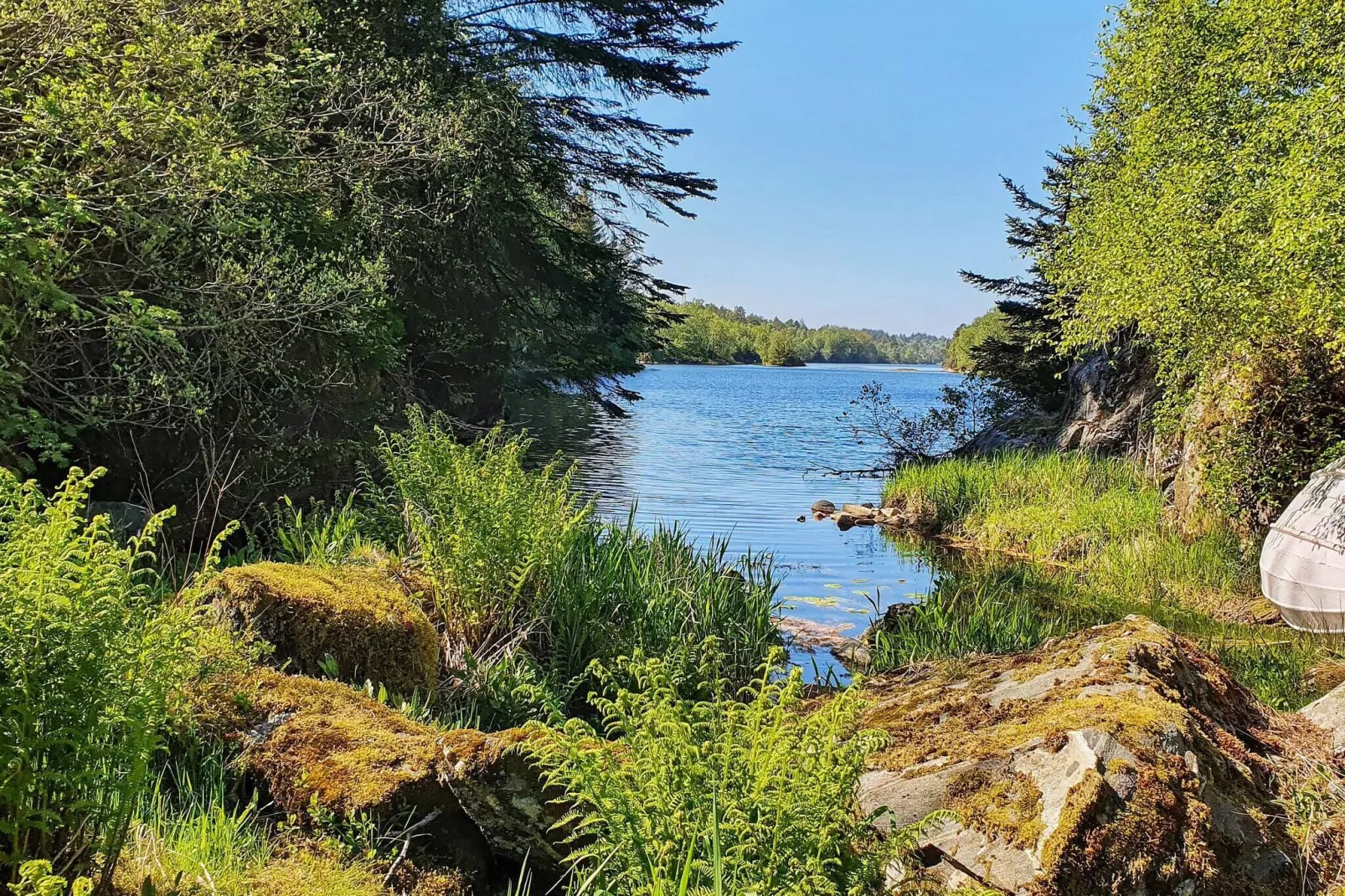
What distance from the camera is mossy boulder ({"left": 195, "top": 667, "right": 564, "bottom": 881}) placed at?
2.55m

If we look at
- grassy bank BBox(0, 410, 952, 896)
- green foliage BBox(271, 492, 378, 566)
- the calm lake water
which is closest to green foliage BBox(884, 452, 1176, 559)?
the calm lake water

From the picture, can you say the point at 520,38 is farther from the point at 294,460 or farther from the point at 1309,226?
the point at 1309,226

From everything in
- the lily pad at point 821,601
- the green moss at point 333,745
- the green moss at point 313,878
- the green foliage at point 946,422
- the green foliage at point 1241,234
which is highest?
the green foliage at point 1241,234

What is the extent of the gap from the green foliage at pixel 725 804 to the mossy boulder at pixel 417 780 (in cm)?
36

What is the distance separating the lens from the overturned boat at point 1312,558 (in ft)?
23.7

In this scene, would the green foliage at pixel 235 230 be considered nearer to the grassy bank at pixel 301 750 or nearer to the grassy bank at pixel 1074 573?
the grassy bank at pixel 301 750

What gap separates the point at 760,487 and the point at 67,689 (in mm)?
17558

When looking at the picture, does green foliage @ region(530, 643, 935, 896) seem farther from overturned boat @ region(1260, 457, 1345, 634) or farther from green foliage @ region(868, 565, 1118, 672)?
overturned boat @ region(1260, 457, 1345, 634)

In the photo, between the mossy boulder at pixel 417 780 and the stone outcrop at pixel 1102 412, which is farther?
the stone outcrop at pixel 1102 412

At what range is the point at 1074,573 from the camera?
35.2ft

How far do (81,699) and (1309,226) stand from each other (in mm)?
8413

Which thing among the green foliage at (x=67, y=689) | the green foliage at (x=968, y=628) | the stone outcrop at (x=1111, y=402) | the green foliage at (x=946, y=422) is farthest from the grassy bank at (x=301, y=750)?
the green foliage at (x=946, y=422)

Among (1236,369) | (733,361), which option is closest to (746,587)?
(1236,369)

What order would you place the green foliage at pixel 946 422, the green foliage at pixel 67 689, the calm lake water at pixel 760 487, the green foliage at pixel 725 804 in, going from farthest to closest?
the green foliage at pixel 946 422 < the calm lake water at pixel 760 487 < the green foliage at pixel 725 804 < the green foliage at pixel 67 689
